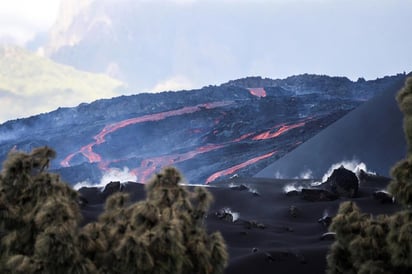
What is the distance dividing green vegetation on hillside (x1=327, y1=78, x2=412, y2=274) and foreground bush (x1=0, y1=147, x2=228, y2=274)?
436 cm

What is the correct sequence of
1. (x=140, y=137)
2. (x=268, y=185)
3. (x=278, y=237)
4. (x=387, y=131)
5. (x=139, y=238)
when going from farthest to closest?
(x=140, y=137)
(x=387, y=131)
(x=268, y=185)
(x=278, y=237)
(x=139, y=238)

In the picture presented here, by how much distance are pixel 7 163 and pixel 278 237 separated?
2468 centimetres

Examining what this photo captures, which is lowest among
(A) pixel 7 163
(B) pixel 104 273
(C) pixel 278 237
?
(C) pixel 278 237

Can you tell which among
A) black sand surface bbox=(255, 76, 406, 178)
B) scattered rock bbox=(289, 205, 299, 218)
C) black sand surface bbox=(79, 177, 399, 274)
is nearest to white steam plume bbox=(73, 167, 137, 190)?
black sand surface bbox=(255, 76, 406, 178)

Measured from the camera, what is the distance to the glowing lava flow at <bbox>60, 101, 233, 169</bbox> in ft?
358

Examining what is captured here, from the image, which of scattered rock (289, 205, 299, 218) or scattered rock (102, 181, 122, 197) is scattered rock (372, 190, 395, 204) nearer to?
scattered rock (289, 205, 299, 218)

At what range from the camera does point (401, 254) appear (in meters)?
17.5

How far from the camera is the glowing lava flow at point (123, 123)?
4291 inches

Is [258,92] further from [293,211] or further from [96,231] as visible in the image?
[96,231]

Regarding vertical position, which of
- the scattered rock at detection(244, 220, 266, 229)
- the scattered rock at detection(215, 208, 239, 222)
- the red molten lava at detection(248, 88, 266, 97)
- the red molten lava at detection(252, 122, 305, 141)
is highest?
the red molten lava at detection(248, 88, 266, 97)

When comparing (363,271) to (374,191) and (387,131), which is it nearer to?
(374,191)

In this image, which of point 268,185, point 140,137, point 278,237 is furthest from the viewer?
point 140,137

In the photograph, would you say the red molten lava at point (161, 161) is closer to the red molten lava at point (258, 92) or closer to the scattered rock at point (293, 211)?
the red molten lava at point (258, 92)

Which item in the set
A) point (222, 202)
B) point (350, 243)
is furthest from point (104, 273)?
point (222, 202)
